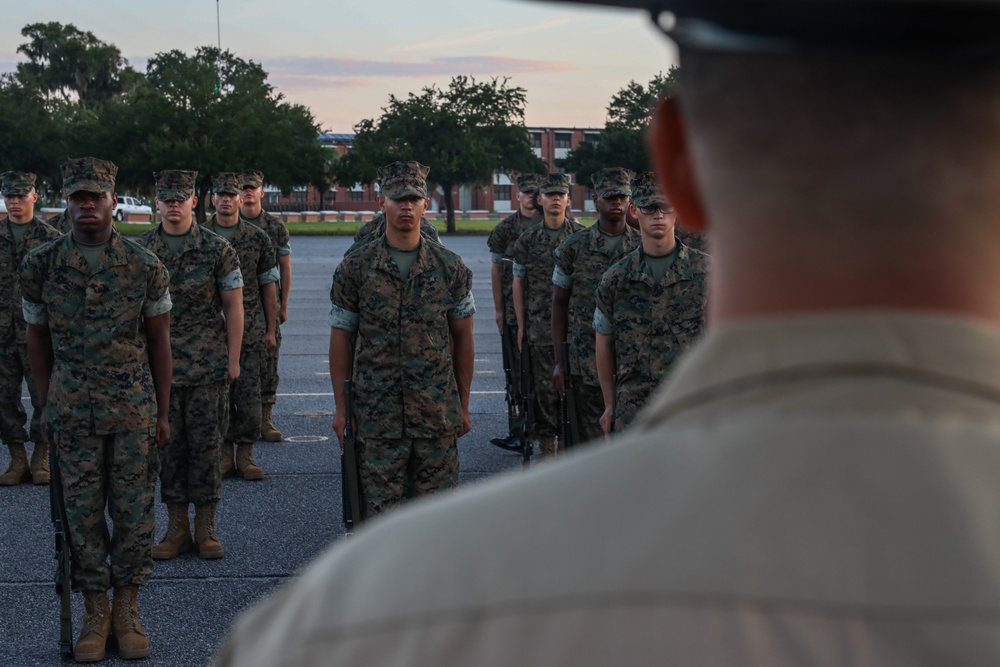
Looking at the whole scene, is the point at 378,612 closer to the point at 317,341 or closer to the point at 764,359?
the point at 764,359

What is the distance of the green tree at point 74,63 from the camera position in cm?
10138

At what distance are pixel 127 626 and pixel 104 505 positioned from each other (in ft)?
1.87

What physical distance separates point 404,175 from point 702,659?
6204mm

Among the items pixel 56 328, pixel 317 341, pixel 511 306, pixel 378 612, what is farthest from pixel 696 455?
pixel 317 341

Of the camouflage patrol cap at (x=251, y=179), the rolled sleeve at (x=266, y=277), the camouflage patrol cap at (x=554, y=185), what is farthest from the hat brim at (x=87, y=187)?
the camouflage patrol cap at (x=554, y=185)

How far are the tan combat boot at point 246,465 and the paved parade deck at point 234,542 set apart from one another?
0.22ft

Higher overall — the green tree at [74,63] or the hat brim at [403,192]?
the green tree at [74,63]

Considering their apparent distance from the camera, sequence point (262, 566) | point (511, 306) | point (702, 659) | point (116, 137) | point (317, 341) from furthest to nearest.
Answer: point (116, 137) → point (317, 341) → point (511, 306) → point (262, 566) → point (702, 659)

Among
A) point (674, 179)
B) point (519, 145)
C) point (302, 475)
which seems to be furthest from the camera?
point (519, 145)

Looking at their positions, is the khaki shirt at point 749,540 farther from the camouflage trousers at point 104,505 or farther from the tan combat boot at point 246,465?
the tan combat boot at point 246,465

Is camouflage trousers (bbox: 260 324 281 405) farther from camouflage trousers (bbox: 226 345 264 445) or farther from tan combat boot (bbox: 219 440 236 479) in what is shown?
tan combat boot (bbox: 219 440 236 479)

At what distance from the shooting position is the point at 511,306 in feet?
39.7

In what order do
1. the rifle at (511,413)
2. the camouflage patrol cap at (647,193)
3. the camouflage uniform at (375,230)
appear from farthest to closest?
the camouflage uniform at (375,230), the rifle at (511,413), the camouflage patrol cap at (647,193)

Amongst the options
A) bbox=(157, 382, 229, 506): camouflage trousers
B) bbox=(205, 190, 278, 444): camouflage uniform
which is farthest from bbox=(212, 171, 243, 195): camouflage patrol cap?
bbox=(157, 382, 229, 506): camouflage trousers
